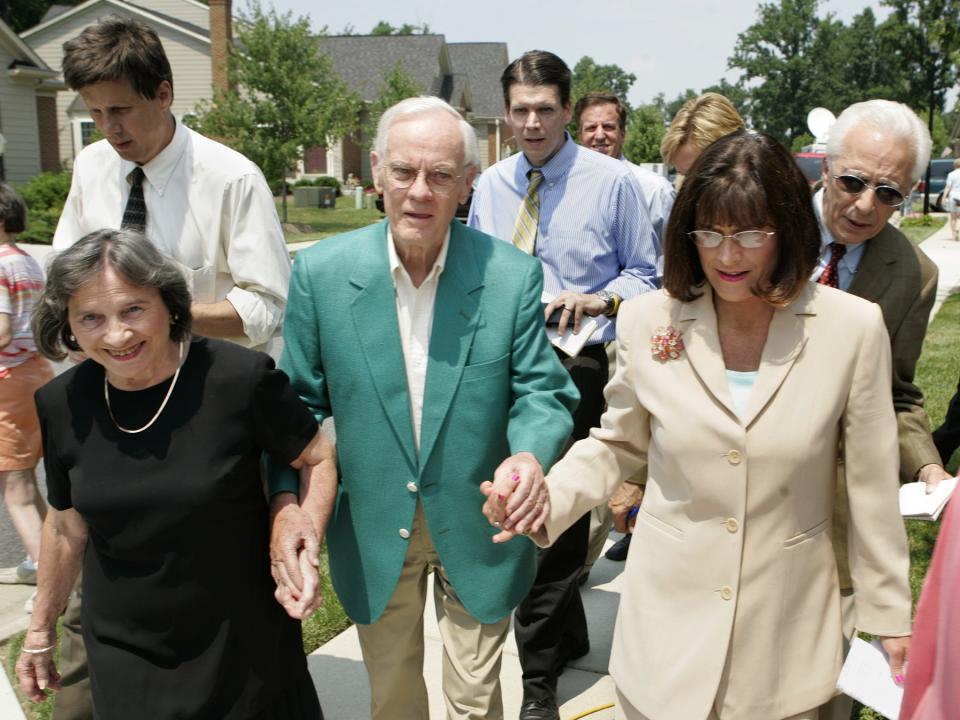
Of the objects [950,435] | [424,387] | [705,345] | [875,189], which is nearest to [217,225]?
[424,387]

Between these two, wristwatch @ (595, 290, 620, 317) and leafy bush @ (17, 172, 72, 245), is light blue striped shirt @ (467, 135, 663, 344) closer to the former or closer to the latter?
wristwatch @ (595, 290, 620, 317)

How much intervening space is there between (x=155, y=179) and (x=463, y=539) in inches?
63.9

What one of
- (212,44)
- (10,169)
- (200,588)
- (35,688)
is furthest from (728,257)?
(212,44)

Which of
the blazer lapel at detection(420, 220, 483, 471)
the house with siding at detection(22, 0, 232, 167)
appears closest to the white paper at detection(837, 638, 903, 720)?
the blazer lapel at detection(420, 220, 483, 471)

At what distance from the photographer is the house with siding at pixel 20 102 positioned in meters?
28.3

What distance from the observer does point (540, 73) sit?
434 centimetres

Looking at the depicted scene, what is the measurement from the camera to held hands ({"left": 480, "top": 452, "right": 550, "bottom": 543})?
7.89 feet

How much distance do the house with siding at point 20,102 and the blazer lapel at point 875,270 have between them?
2915cm

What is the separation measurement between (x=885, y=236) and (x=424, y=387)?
1.48 meters

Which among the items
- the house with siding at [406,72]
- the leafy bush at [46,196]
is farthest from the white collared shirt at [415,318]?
the house with siding at [406,72]

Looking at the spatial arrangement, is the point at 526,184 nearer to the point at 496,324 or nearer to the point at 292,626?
the point at 496,324

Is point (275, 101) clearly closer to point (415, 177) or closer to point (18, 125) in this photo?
point (18, 125)

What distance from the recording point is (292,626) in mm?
2787

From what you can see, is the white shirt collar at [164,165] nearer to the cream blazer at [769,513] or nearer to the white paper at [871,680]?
the cream blazer at [769,513]
